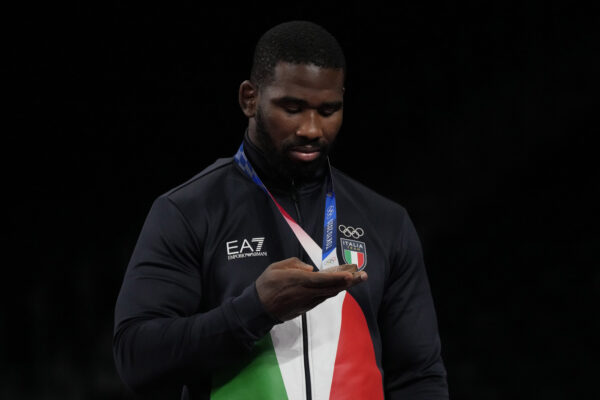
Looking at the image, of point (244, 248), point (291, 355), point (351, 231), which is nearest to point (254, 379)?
point (291, 355)

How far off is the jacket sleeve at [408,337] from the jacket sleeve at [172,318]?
31cm

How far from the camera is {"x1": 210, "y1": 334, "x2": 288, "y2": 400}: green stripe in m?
1.32

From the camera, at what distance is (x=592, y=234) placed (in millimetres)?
3131

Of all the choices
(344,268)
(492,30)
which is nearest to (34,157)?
(492,30)

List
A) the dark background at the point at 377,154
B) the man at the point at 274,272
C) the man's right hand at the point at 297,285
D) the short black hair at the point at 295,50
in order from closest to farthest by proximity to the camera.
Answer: the man's right hand at the point at 297,285
the man at the point at 274,272
the short black hair at the point at 295,50
the dark background at the point at 377,154

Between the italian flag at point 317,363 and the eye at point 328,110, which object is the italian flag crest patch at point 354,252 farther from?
the eye at point 328,110

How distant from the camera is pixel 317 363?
4.45 feet

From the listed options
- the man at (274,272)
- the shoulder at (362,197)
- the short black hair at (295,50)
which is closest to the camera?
the man at (274,272)

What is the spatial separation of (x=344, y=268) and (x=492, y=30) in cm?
200

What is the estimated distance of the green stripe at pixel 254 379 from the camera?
1.32 metres

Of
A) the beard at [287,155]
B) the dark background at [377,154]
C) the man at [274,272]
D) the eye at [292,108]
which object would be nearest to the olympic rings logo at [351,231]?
the man at [274,272]

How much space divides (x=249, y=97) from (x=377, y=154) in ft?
5.31

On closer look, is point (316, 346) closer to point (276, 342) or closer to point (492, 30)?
point (276, 342)

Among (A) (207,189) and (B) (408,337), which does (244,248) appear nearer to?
(A) (207,189)
